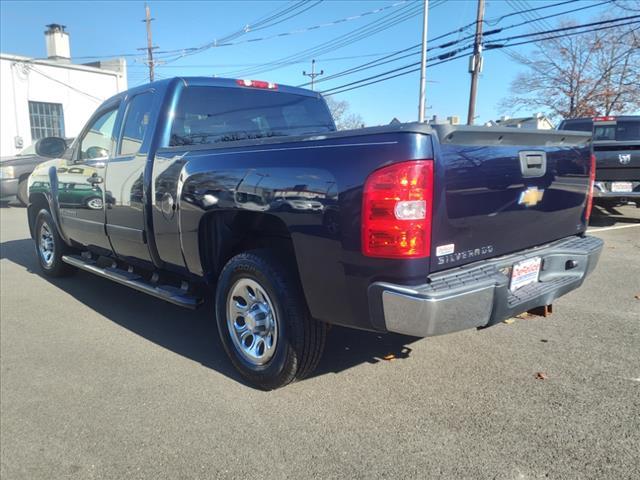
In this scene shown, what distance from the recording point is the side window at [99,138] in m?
4.69

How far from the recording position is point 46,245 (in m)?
6.29

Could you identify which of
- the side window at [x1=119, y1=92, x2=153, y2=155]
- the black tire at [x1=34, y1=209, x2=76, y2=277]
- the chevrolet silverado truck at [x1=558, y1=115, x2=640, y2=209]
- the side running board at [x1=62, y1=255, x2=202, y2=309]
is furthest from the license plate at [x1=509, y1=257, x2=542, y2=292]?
the chevrolet silverado truck at [x1=558, y1=115, x2=640, y2=209]

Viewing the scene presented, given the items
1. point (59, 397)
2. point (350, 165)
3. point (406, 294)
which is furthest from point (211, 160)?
point (59, 397)

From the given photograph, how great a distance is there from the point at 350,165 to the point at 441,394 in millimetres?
1592

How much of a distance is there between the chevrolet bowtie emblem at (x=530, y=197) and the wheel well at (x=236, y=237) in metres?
1.43

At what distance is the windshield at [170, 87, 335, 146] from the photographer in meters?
4.04

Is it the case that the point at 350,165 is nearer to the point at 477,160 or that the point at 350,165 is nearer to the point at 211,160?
the point at 477,160

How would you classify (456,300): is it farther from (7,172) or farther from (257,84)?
(7,172)

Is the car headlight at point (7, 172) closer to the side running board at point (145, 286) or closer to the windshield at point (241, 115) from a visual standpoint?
the side running board at point (145, 286)

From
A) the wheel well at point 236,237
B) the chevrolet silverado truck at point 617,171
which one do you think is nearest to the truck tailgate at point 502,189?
the wheel well at point 236,237

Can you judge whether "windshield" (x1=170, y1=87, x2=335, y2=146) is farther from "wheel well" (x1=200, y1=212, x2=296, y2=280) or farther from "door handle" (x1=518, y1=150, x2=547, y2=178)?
"door handle" (x1=518, y1=150, x2=547, y2=178)

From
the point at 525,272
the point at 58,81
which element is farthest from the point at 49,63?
the point at 525,272

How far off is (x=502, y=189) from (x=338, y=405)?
62.5 inches

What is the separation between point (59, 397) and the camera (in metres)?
3.23
